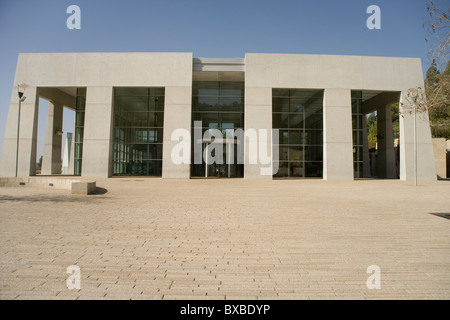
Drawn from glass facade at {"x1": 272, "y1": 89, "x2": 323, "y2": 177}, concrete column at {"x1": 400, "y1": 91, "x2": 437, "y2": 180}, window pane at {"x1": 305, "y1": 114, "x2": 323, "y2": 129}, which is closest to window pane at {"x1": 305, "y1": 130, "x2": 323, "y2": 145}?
glass facade at {"x1": 272, "y1": 89, "x2": 323, "y2": 177}

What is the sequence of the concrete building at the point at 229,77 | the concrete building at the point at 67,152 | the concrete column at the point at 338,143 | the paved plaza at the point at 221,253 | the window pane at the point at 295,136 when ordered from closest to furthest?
the paved plaza at the point at 221,253, the concrete building at the point at 229,77, the concrete column at the point at 338,143, the window pane at the point at 295,136, the concrete building at the point at 67,152

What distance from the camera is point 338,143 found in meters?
22.8

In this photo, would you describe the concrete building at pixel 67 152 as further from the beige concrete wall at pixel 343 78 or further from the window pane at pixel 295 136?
the window pane at pixel 295 136

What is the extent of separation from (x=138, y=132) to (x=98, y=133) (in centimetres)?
422

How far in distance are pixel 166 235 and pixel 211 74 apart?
21.4 meters

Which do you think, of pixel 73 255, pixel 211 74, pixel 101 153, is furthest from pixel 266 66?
pixel 73 255

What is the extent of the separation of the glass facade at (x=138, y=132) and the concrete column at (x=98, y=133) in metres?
2.25

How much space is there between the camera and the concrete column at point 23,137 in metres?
22.3

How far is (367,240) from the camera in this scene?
5398mm

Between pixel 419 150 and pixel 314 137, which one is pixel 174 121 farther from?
pixel 419 150

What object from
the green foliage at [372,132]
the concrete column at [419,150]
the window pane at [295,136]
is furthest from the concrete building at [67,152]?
the green foliage at [372,132]

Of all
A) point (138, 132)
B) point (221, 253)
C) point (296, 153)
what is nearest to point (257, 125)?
point (296, 153)

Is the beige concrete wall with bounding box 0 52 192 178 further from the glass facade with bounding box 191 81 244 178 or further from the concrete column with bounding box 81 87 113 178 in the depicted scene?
the glass facade with bounding box 191 81 244 178
